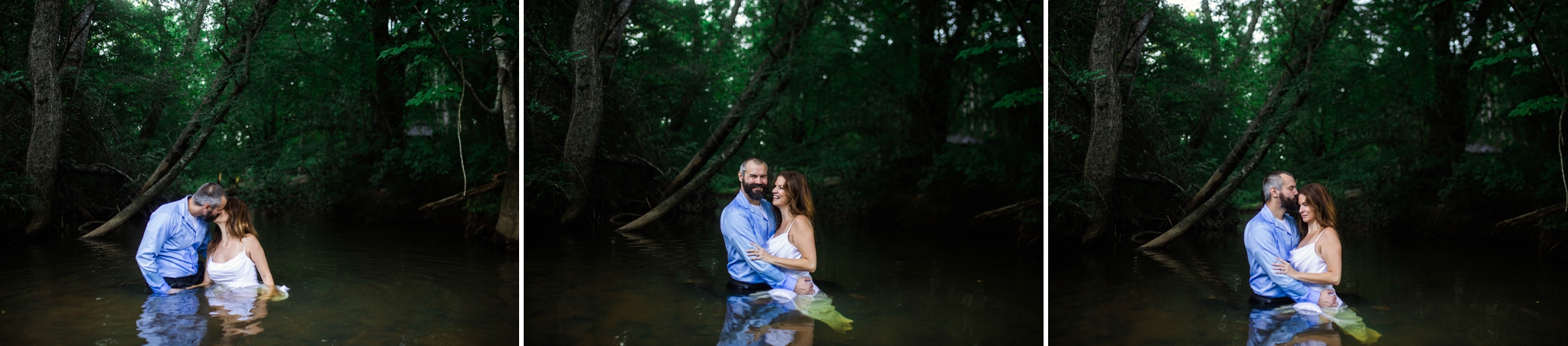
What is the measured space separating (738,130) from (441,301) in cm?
197

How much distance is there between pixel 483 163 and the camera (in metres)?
5.39

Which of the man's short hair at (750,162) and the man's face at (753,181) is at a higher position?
the man's short hair at (750,162)

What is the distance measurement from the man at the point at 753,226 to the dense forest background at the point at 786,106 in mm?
344

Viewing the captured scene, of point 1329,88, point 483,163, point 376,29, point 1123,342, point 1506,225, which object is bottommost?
point 1123,342

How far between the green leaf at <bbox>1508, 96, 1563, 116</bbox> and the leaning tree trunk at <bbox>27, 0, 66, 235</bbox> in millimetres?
9799

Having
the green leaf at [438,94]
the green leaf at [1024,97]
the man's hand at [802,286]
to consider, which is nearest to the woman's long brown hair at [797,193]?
the man's hand at [802,286]

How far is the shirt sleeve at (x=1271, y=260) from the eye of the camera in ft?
14.3

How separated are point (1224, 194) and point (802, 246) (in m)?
2.60

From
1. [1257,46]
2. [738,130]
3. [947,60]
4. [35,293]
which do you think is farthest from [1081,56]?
[35,293]

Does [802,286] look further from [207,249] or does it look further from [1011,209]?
[207,249]

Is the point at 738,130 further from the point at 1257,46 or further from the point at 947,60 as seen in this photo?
the point at 1257,46

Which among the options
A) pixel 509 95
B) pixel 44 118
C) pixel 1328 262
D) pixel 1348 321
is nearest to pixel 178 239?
pixel 44 118

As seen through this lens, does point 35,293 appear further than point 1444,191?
No

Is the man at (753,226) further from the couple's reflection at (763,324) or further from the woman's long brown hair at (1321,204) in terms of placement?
the woman's long brown hair at (1321,204)
